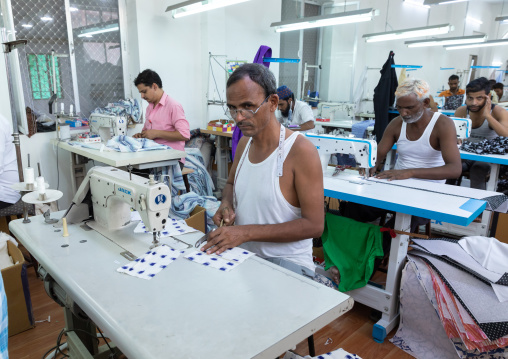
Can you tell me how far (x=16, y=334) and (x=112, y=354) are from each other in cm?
86

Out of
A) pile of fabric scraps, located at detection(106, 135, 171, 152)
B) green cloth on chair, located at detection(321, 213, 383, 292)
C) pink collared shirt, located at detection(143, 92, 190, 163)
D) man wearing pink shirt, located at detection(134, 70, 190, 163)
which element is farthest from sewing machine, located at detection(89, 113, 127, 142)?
green cloth on chair, located at detection(321, 213, 383, 292)

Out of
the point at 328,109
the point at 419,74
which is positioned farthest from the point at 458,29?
the point at 328,109

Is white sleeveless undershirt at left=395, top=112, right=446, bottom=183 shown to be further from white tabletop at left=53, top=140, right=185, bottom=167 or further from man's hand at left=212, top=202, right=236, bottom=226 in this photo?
white tabletop at left=53, top=140, right=185, bottom=167

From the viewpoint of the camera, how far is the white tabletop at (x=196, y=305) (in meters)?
0.86

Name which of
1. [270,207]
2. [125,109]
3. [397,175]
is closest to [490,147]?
[397,175]

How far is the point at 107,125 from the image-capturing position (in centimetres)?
345

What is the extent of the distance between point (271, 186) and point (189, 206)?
176 centimetres

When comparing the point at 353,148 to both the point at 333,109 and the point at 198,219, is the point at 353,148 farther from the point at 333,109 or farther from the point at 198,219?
the point at 333,109

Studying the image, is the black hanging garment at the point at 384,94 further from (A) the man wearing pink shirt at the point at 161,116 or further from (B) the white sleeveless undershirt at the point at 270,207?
(B) the white sleeveless undershirt at the point at 270,207

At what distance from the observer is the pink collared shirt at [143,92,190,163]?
356cm

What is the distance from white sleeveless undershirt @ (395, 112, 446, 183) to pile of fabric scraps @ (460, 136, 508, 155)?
1178 mm

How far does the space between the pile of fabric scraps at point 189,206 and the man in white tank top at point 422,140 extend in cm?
137

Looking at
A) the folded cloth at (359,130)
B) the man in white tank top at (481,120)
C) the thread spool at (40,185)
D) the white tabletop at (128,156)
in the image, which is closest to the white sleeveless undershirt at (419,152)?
the man in white tank top at (481,120)

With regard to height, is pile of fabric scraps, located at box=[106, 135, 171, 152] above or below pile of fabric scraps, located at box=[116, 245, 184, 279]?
above
